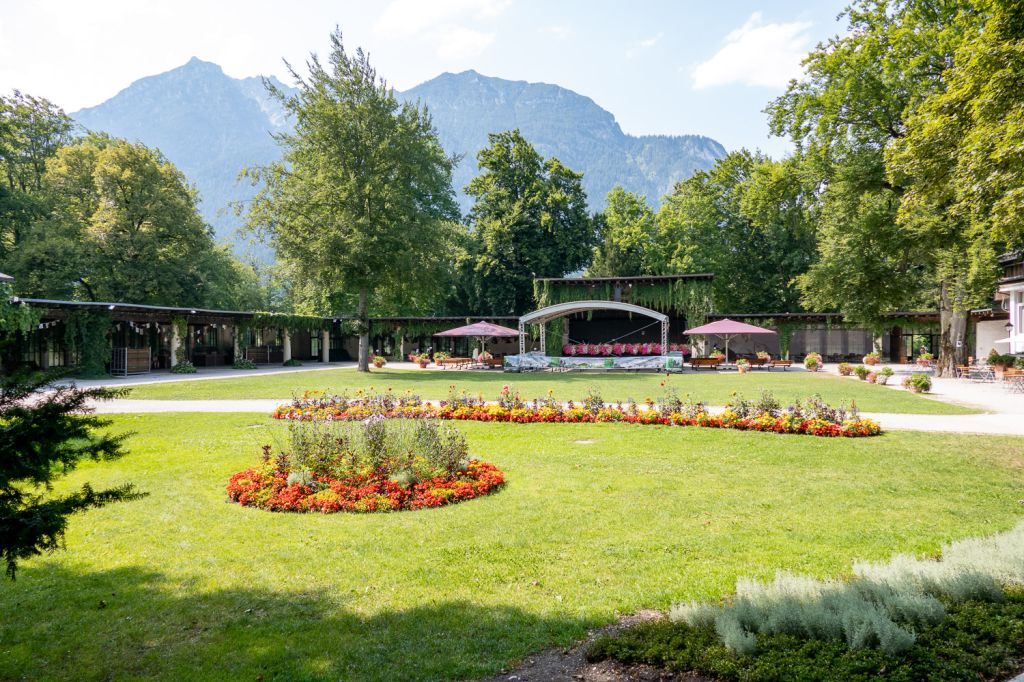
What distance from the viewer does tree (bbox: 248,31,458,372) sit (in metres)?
28.7

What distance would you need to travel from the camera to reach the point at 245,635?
375 centimetres

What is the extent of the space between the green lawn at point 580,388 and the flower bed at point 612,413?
3683 mm

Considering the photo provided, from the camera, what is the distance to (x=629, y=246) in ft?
159

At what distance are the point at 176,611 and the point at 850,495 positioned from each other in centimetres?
669

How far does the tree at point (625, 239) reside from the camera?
47.4 m

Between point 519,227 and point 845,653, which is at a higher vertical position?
point 519,227

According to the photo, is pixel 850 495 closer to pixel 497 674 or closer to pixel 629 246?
pixel 497 674

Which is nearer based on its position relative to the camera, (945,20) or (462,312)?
(945,20)

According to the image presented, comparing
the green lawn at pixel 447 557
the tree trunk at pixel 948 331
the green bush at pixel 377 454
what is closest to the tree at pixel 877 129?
the tree trunk at pixel 948 331

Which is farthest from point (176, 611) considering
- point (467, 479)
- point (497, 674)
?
point (467, 479)

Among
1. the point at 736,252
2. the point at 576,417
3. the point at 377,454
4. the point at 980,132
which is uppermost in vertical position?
the point at 736,252

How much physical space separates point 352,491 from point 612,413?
6903 millimetres

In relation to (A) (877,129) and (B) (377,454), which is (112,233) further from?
(A) (877,129)

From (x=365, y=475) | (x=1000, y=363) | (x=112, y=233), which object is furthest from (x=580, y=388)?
(x=112, y=233)
